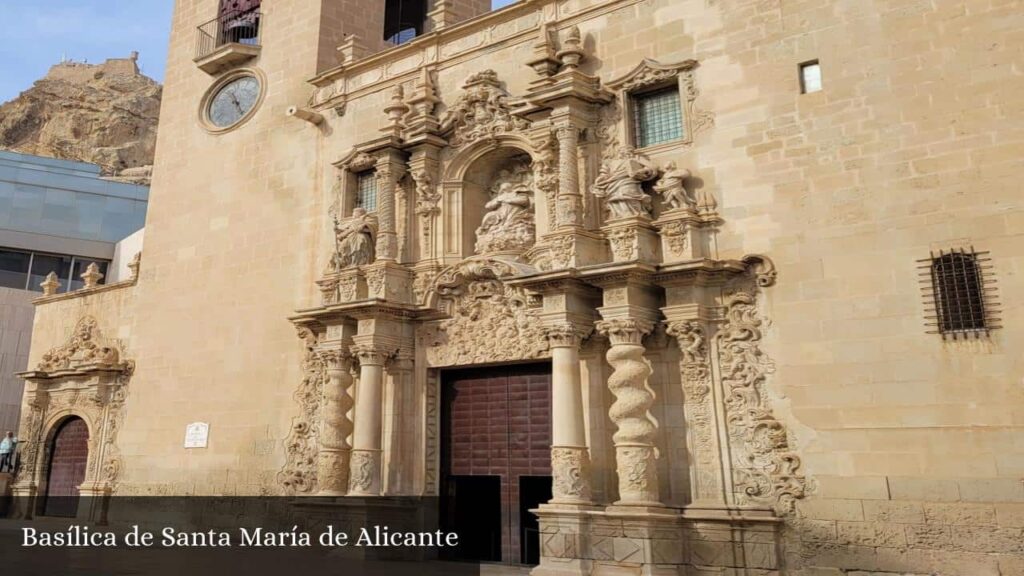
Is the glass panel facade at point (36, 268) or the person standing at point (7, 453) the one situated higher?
the glass panel facade at point (36, 268)

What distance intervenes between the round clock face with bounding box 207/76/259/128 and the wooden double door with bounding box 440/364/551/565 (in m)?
8.35

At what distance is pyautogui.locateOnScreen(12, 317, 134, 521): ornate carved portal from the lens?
1842cm

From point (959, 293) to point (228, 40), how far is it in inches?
646

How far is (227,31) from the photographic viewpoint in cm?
1967

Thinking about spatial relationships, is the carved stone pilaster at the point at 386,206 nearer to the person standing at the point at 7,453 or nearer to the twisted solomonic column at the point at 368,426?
the twisted solomonic column at the point at 368,426

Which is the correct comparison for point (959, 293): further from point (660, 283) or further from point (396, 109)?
point (396, 109)

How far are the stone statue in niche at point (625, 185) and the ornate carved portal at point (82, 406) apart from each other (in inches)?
475

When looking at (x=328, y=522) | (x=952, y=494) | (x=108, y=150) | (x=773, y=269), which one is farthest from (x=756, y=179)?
(x=108, y=150)

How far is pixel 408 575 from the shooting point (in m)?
11.2

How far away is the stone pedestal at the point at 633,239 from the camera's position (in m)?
11.6

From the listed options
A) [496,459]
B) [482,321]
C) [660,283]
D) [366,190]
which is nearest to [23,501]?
[366,190]

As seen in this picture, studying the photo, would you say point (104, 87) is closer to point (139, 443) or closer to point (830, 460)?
point (139, 443)

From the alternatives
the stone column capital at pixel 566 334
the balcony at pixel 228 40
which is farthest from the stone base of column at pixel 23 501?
the stone column capital at pixel 566 334

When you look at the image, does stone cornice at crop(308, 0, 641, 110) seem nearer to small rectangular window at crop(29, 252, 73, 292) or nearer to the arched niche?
the arched niche
